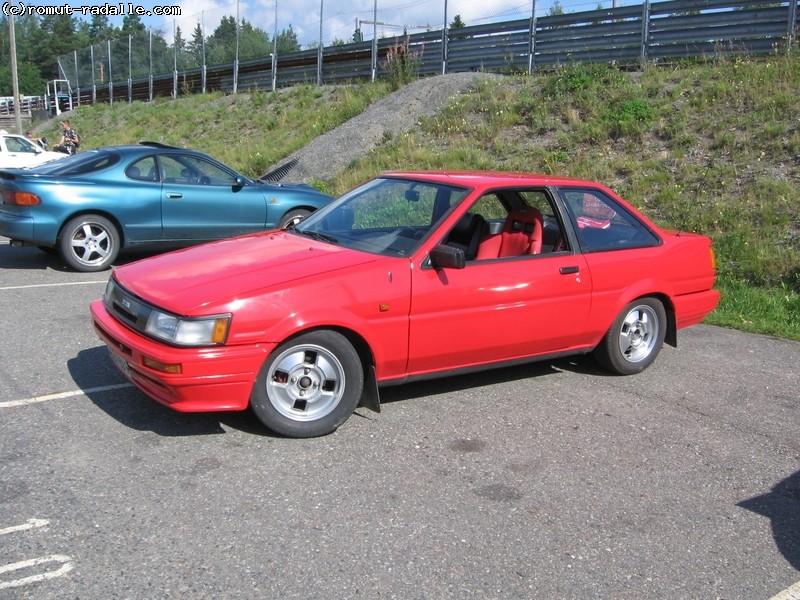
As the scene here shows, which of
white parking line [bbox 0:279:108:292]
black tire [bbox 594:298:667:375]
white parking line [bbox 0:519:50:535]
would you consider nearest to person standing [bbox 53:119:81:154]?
white parking line [bbox 0:279:108:292]

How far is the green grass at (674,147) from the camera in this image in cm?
949

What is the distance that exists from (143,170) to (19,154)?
11.9 metres

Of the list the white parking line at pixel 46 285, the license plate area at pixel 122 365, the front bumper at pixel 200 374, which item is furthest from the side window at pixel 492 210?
the white parking line at pixel 46 285

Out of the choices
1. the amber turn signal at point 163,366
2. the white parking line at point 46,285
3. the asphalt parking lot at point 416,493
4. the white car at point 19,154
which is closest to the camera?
the asphalt parking lot at point 416,493

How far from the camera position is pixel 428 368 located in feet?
17.0

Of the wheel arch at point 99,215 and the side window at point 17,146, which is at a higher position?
the side window at point 17,146

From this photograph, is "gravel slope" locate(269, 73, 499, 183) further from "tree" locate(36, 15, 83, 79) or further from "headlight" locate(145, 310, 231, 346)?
"tree" locate(36, 15, 83, 79)

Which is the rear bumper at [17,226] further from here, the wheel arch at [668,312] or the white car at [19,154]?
the white car at [19,154]

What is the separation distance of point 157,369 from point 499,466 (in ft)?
6.20

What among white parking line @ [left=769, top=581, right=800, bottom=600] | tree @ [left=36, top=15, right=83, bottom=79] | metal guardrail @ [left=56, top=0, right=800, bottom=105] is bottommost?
white parking line @ [left=769, top=581, right=800, bottom=600]

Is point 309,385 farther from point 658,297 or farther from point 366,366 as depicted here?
point 658,297

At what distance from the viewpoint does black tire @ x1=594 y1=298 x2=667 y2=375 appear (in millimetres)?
6109

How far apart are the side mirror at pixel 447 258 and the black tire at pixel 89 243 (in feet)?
19.1

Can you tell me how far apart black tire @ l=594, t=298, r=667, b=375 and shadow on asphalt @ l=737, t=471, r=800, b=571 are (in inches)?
68.0
